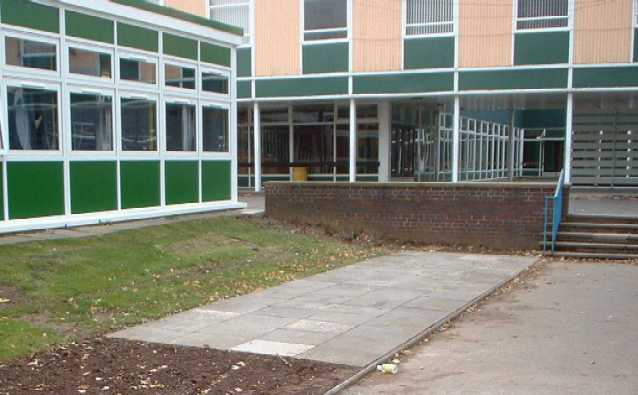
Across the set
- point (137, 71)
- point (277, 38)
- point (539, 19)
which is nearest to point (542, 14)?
point (539, 19)

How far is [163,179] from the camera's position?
543 inches

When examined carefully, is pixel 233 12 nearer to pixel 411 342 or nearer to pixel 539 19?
pixel 539 19

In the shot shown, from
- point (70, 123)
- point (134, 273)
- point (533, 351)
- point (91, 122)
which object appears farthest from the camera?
point (91, 122)

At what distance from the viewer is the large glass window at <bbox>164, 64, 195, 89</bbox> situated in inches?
550

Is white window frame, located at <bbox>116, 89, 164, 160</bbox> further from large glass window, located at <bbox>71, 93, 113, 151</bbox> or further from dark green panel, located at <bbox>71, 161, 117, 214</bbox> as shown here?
dark green panel, located at <bbox>71, 161, 117, 214</bbox>

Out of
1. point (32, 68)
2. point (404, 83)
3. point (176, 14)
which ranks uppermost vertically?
point (176, 14)

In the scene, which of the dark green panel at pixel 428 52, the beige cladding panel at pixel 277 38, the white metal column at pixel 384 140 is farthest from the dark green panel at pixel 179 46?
the white metal column at pixel 384 140

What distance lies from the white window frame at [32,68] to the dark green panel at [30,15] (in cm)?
13

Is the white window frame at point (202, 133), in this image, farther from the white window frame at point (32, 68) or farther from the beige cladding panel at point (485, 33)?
the beige cladding panel at point (485, 33)

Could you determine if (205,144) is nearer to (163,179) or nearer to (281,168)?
(163,179)

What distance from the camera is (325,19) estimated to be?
23312 millimetres

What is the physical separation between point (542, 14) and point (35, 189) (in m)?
16.4

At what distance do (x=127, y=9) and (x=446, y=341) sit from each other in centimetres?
902

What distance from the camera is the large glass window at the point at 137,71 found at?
503 inches
